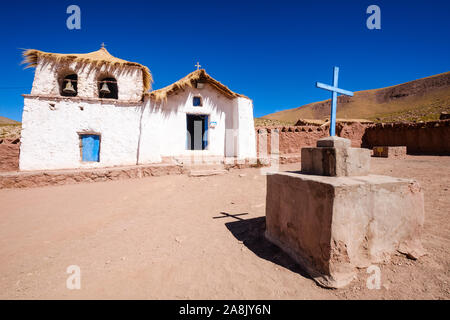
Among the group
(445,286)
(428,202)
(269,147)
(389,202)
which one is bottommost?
(445,286)

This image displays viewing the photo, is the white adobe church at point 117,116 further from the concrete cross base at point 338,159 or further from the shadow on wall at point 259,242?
the concrete cross base at point 338,159

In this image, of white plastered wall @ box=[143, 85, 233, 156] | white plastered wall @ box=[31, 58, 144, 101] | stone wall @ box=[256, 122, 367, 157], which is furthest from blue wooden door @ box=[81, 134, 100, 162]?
stone wall @ box=[256, 122, 367, 157]

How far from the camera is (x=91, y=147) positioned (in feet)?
31.3

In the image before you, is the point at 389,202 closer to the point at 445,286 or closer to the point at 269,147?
the point at 445,286

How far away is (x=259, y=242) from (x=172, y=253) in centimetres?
134

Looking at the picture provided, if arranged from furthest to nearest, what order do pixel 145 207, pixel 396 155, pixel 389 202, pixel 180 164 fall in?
1. pixel 396 155
2. pixel 180 164
3. pixel 145 207
4. pixel 389 202

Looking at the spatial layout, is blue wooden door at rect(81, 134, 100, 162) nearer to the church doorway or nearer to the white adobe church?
the white adobe church

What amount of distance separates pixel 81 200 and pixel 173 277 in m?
4.58

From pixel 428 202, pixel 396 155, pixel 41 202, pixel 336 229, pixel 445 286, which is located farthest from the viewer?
pixel 396 155

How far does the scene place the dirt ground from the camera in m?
2.07

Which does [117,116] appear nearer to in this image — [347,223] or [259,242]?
[259,242]

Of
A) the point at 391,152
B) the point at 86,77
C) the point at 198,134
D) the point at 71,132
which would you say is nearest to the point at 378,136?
the point at 391,152

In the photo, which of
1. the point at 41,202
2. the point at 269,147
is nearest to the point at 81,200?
the point at 41,202
